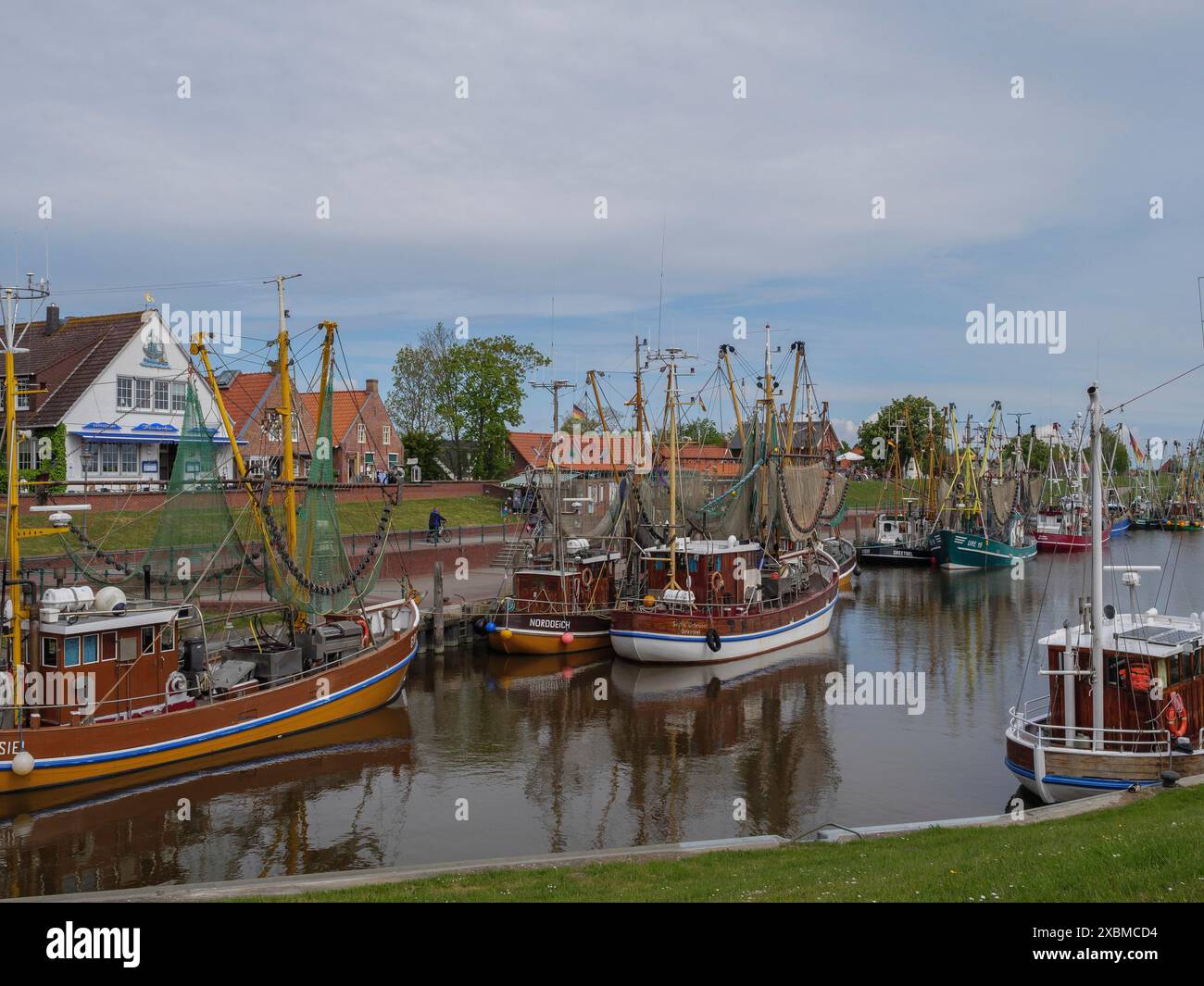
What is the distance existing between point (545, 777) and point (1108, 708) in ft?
43.2

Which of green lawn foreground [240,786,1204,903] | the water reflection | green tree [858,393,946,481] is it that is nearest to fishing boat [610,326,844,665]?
the water reflection

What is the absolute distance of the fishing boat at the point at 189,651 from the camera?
23.0 m

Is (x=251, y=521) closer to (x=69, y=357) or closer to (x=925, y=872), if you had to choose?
(x=925, y=872)

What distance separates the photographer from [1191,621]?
24.5 m

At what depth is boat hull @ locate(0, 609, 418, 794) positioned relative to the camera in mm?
22703

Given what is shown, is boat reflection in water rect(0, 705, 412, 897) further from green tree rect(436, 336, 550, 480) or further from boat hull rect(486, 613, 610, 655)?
green tree rect(436, 336, 550, 480)

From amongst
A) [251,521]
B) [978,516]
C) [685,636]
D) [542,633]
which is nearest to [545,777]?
[251,521]

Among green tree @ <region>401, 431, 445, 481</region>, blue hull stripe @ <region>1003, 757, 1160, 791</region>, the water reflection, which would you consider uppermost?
green tree @ <region>401, 431, 445, 481</region>

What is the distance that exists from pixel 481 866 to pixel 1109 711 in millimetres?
14422

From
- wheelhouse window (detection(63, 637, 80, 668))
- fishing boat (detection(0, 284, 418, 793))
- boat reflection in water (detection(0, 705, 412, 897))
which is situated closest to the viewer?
boat reflection in water (detection(0, 705, 412, 897))

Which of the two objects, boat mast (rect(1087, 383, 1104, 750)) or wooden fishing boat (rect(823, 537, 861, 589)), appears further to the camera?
wooden fishing boat (rect(823, 537, 861, 589))

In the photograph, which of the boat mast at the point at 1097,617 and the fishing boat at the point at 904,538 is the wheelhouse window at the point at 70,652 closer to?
the boat mast at the point at 1097,617

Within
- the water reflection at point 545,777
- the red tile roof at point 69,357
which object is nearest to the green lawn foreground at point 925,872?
the water reflection at point 545,777

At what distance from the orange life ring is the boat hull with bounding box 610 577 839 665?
18653mm
